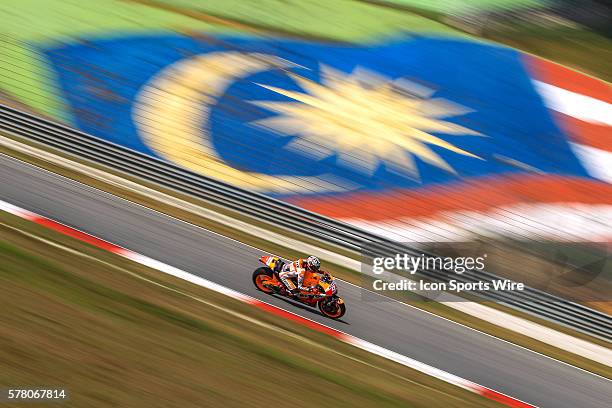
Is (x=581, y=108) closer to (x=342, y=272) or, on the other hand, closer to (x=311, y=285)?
(x=342, y=272)

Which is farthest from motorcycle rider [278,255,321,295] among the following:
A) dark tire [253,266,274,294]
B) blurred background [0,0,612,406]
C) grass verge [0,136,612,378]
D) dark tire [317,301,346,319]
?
grass verge [0,136,612,378]

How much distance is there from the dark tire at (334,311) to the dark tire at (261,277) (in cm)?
100

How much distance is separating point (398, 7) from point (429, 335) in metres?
14.0

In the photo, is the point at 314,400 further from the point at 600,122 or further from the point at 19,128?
the point at 600,122

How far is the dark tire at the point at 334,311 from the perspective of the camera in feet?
45.9

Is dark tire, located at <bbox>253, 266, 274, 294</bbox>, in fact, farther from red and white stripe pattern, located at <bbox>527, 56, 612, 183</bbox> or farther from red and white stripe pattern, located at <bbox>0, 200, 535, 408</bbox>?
red and white stripe pattern, located at <bbox>527, 56, 612, 183</bbox>

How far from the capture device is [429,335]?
48.0 ft

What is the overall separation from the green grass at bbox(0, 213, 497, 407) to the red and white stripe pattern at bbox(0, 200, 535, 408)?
298 millimetres

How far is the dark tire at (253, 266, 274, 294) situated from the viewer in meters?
14.2

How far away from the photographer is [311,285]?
13.9 meters

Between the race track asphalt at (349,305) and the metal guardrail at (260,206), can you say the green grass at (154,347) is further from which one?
the metal guardrail at (260,206)

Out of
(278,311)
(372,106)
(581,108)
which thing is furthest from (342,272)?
(581,108)

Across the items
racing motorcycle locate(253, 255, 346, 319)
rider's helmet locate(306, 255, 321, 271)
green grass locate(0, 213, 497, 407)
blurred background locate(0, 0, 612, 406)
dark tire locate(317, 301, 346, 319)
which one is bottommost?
green grass locate(0, 213, 497, 407)

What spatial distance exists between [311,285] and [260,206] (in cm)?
368
